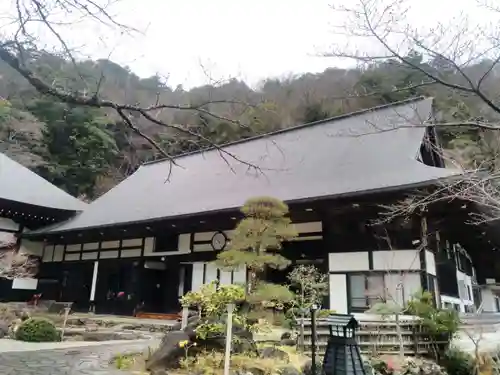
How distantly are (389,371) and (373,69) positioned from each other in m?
4.37

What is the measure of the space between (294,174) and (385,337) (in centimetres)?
567

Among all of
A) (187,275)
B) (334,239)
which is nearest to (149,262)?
(187,275)

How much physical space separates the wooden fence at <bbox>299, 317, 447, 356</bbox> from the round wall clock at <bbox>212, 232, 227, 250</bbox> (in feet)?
16.4

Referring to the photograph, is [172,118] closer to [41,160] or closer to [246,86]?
[246,86]

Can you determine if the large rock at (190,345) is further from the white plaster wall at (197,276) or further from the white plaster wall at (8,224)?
the white plaster wall at (8,224)

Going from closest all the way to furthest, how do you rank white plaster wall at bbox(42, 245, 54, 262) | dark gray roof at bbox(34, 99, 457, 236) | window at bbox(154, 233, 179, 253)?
dark gray roof at bbox(34, 99, 457, 236), window at bbox(154, 233, 179, 253), white plaster wall at bbox(42, 245, 54, 262)

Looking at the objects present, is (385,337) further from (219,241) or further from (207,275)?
(207,275)

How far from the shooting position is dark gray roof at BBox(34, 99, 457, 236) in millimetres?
9516

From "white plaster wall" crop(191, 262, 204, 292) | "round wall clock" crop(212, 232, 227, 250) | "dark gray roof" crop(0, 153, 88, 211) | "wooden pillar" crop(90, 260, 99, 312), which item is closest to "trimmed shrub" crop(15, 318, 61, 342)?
"white plaster wall" crop(191, 262, 204, 292)

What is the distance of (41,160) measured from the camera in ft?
77.0

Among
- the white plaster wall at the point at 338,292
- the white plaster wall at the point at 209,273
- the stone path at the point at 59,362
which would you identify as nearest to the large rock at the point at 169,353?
the stone path at the point at 59,362

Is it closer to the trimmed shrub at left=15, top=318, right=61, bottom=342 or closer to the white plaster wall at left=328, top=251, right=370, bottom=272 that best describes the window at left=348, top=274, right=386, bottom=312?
the white plaster wall at left=328, top=251, right=370, bottom=272

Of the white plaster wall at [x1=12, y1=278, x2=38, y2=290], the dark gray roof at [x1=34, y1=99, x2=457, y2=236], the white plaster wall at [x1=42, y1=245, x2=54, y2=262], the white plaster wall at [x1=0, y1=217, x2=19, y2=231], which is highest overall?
the dark gray roof at [x1=34, y1=99, x2=457, y2=236]

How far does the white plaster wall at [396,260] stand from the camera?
8836 millimetres
